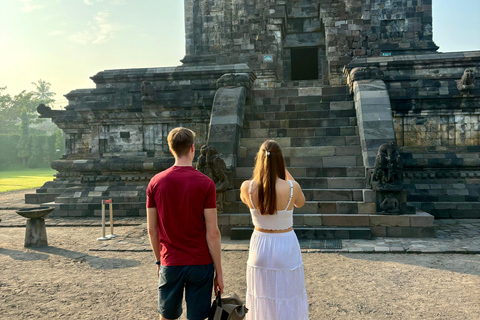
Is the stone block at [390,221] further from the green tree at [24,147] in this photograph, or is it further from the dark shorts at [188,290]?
the green tree at [24,147]

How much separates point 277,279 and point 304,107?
7.92 metres

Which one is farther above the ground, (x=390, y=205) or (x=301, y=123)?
(x=301, y=123)

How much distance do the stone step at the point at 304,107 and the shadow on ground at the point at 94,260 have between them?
→ 565 cm

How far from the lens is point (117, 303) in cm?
421

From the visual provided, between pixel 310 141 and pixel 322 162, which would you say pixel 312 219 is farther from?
pixel 310 141

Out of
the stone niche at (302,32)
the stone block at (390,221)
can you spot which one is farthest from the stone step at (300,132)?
the stone niche at (302,32)

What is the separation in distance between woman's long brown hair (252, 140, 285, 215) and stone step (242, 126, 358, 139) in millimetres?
6603

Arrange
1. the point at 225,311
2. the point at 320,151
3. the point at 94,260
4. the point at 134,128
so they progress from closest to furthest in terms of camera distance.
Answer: the point at 225,311, the point at 94,260, the point at 320,151, the point at 134,128

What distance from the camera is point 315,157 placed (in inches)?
340

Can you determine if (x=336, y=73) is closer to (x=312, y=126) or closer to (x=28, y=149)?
(x=312, y=126)

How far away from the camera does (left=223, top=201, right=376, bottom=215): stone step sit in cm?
724

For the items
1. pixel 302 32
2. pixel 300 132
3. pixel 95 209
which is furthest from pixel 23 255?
pixel 302 32

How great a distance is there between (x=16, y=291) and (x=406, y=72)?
10.9 metres

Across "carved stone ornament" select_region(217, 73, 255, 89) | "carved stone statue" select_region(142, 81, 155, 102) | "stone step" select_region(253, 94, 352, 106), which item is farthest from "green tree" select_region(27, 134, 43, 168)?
"stone step" select_region(253, 94, 352, 106)
